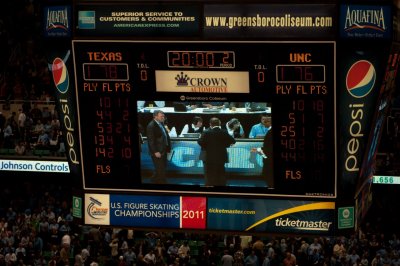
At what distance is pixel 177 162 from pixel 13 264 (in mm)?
10696

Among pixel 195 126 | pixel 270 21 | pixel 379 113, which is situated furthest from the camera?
pixel 379 113

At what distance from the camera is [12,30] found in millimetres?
33781

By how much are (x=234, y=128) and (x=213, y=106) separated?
44cm

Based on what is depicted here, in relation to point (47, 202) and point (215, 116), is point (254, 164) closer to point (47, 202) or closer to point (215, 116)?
point (215, 116)

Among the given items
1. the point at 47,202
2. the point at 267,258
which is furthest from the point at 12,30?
the point at 267,258

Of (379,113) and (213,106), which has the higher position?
(213,106)

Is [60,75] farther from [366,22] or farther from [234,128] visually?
[366,22]

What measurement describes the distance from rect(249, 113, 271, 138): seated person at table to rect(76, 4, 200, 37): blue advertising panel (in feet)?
5.18

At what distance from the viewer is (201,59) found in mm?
14367

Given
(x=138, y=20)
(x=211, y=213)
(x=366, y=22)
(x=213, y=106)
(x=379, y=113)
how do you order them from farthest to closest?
(x=379, y=113) → (x=211, y=213) → (x=213, y=106) → (x=138, y=20) → (x=366, y=22)

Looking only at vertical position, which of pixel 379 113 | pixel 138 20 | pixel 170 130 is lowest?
pixel 170 130

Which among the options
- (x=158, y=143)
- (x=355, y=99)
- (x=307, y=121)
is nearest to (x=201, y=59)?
(x=158, y=143)

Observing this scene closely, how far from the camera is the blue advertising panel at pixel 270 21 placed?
13938mm

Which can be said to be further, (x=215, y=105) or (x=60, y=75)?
(x=60, y=75)
